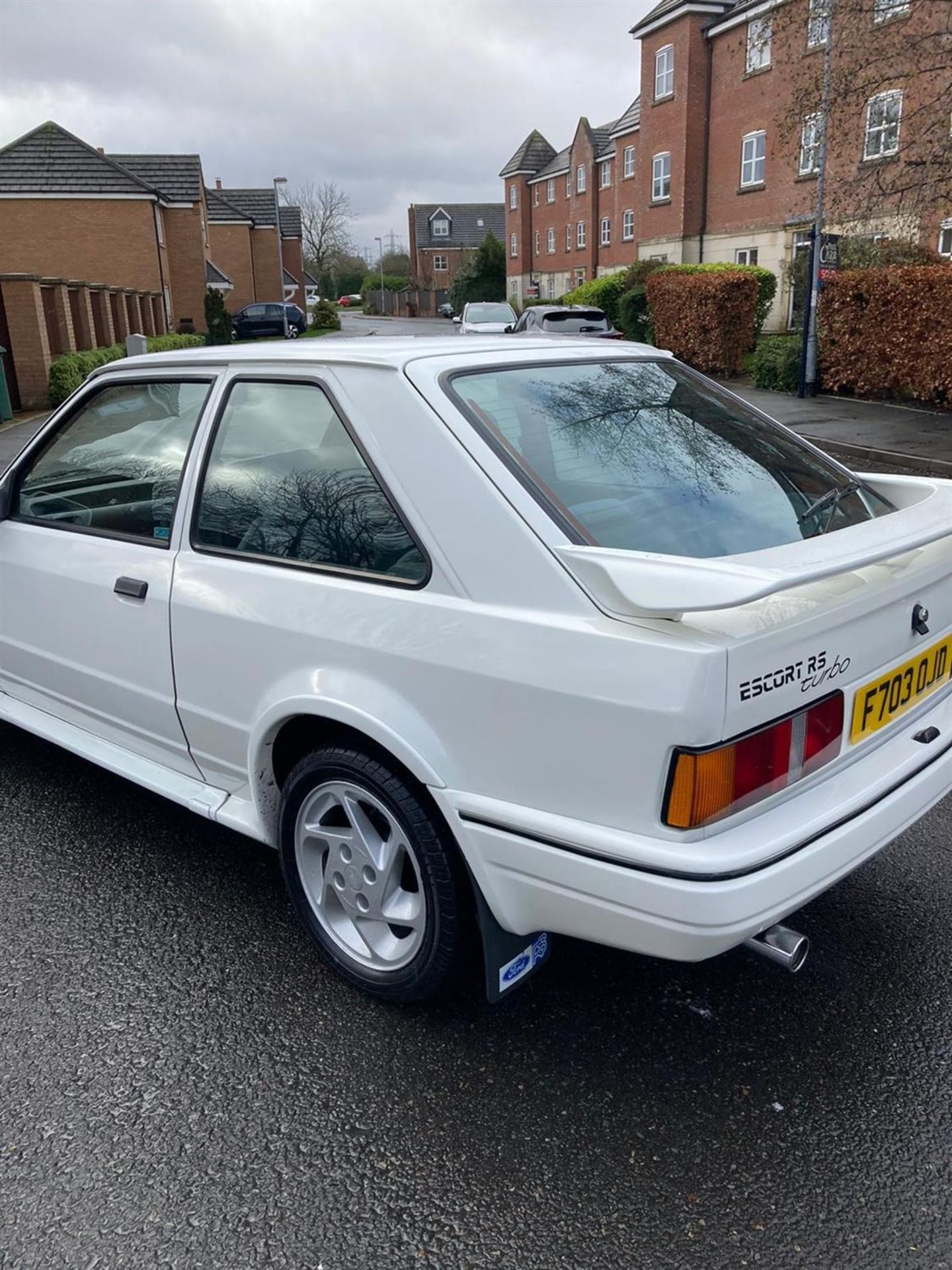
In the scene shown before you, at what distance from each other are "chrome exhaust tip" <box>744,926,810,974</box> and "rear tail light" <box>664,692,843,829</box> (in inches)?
16.0

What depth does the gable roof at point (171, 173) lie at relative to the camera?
42969 mm

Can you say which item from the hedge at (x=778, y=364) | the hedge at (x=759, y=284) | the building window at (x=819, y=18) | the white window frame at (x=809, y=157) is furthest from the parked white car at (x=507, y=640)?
the white window frame at (x=809, y=157)

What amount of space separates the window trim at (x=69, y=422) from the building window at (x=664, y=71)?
3740 cm

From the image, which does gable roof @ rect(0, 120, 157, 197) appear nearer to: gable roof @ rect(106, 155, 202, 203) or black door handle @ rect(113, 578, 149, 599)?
gable roof @ rect(106, 155, 202, 203)

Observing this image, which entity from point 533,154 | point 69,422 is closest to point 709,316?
point 69,422

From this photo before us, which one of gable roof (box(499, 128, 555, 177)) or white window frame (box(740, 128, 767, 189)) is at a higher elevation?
gable roof (box(499, 128, 555, 177))

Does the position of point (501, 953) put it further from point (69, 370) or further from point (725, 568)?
point (69, 370)

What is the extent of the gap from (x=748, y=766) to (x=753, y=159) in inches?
1397

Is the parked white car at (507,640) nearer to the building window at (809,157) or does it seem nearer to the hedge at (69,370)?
the hedge at (69,370)

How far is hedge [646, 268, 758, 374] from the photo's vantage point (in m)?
20.5

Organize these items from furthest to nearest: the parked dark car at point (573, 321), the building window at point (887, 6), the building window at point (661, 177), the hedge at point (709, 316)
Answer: the building window at point (661, 177), the parked dark car at point (573, 321), the hedge at point (709, 316), the building window at point (887, 6)

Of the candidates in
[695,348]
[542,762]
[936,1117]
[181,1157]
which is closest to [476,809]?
[542,762]

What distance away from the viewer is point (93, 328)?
25.0m

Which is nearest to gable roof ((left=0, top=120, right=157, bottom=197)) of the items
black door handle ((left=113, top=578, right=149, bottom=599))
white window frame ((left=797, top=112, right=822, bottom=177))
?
white window frame ((left=797, top=112, right=822, bottom=177))
